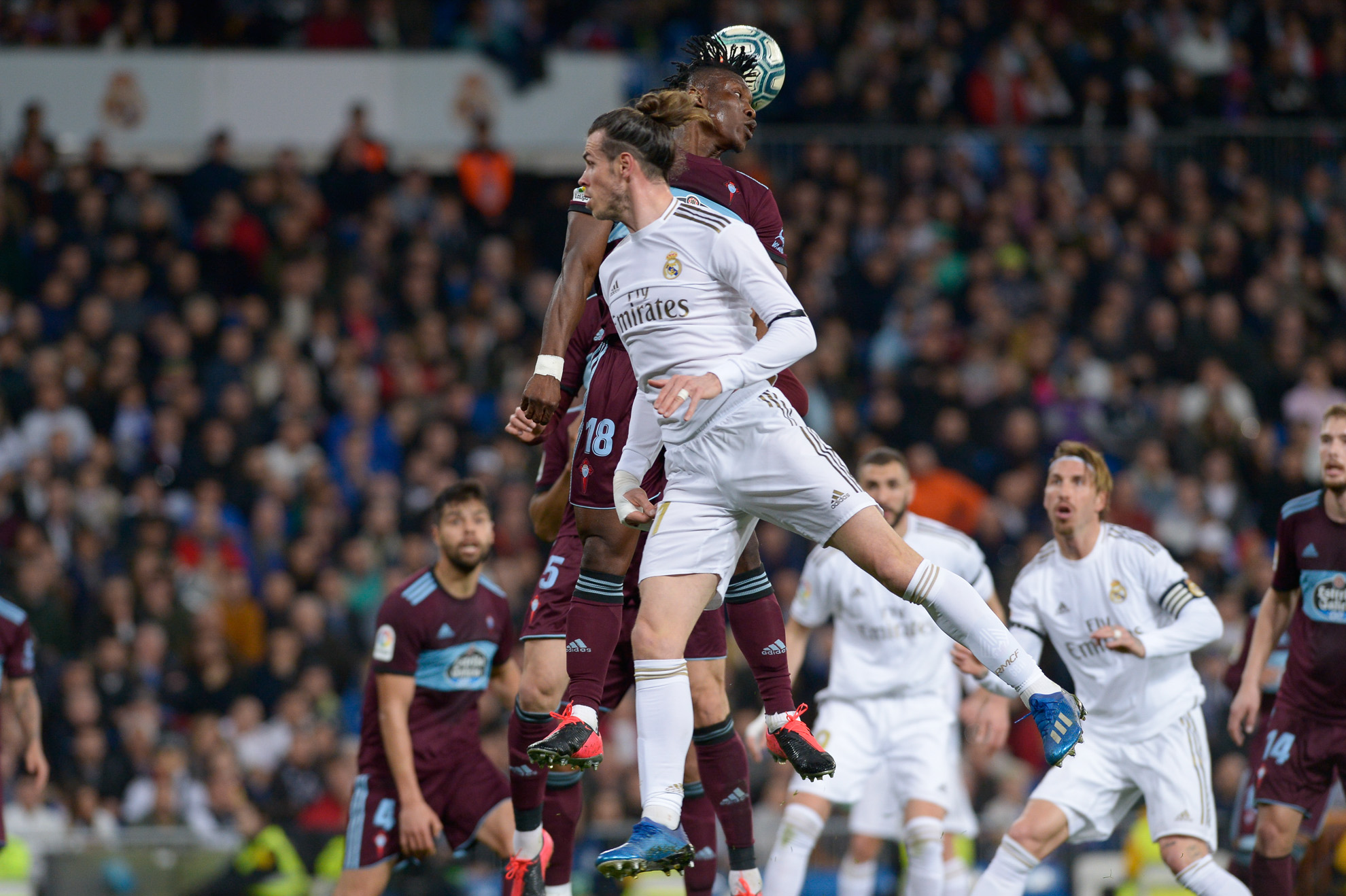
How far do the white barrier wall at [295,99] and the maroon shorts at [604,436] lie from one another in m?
10.7

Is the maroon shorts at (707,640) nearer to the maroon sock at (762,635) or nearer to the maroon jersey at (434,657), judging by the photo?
the maroon sock at (762,635)

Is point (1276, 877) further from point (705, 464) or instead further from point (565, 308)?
point (565, 308)

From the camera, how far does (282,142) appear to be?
55.8ft

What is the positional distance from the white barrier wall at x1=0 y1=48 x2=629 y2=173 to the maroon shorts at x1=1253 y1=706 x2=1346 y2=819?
11.1 metres

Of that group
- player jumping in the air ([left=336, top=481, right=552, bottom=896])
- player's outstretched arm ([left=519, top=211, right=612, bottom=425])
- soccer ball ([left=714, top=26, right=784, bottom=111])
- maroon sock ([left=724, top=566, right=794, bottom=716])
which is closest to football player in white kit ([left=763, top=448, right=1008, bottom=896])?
player jumping in the air ([left=336, top=481, right=552, bottom=896])

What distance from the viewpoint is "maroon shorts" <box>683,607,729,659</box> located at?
7043 mm

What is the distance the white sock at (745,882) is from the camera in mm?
6965

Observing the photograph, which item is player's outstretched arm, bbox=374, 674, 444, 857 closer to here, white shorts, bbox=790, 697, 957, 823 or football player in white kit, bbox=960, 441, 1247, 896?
white shorts, bbox=790, 697, 957, 823

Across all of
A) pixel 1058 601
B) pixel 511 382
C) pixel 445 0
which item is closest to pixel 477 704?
pixel 1058 601

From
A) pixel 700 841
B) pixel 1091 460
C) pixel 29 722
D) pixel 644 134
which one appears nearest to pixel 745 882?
pixel 700 841

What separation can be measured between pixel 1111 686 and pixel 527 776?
117 inches

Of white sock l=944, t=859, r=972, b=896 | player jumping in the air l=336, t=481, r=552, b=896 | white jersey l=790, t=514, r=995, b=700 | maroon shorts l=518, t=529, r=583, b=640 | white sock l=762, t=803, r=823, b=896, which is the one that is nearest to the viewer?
maroon shorts l=518, t=529, r=583, b=640

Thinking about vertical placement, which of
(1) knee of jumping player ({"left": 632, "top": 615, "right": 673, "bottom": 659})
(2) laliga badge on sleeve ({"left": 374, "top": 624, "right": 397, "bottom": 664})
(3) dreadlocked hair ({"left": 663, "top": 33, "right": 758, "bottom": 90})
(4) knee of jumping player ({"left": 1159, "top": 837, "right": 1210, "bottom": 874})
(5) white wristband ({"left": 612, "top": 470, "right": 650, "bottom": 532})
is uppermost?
(3) dreadlocked hair ({"left": 663, "top": 33, "right": 758, "bottom": 90})

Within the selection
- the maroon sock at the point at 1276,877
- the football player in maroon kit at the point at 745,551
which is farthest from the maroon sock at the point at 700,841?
the maroon sock at the point at 1276,877
